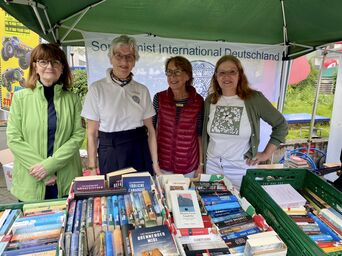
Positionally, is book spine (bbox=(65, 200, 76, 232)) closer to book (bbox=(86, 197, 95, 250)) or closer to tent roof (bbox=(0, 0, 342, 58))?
book (bbox=(86, 197, 95, 250))

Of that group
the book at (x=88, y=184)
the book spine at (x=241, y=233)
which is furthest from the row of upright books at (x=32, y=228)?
the book spine at (x=241, y=233)

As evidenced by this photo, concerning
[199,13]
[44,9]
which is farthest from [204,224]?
[199,13]

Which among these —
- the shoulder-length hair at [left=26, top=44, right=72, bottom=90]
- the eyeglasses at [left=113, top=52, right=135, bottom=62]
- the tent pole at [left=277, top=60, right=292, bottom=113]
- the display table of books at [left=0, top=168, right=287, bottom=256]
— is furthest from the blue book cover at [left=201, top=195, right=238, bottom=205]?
the tent pole at [left=277, top=60, right=292, bottom=113]

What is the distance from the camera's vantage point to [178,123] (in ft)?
6.36

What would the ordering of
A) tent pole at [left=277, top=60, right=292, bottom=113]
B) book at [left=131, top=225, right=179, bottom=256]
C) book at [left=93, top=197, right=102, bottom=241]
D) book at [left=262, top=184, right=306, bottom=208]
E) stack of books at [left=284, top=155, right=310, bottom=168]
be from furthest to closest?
stack of books at [left=284, top=155, right=310, bottom=168]
tent pole at [left=277, top=60, right=292, bottom=113]
book at [left=262, top=184, right=306, bottom=208]
book at [left=93, top=197, right=102, bottom=241]
book at [left=131, top=225, right=179, bottom=256]

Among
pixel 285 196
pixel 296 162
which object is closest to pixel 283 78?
pixel 296 162

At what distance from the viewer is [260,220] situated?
101 centimetres

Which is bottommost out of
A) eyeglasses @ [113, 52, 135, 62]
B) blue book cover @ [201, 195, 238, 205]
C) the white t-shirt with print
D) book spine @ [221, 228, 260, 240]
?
book spine @ [221, 228, 260, 240]

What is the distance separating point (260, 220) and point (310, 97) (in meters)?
5.85

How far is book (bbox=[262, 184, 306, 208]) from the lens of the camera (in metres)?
1.26

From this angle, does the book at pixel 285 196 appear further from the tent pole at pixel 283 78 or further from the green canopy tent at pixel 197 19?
the tent pole at pixel 283 78

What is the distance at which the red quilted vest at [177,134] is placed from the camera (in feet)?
6.39

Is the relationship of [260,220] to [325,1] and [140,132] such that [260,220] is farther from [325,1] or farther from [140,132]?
[325,1]

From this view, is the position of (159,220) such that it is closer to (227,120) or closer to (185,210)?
(185,210)
